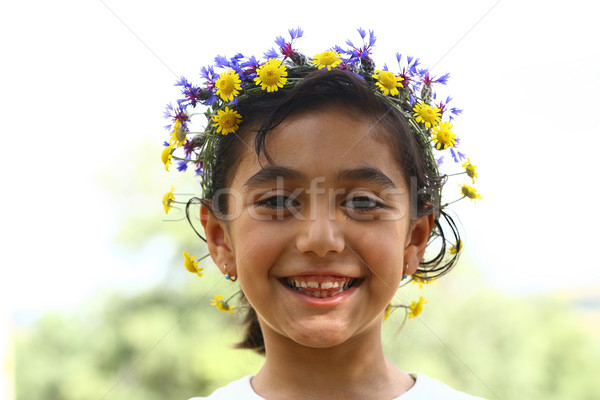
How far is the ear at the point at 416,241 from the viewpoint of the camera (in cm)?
224

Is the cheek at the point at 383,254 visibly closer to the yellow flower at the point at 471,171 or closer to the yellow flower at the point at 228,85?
the yellow flower at the point at 471,171

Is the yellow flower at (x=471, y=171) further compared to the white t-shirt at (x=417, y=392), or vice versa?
the yellow flower at (x=471, y=171)

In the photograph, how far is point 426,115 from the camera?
89.9 inches

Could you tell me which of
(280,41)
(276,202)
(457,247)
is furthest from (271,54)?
(457,247)

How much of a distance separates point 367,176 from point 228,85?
1.95ft

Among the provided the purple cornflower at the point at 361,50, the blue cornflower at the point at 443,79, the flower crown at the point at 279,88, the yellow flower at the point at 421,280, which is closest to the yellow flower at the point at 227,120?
the flower crown at the point at 279,88

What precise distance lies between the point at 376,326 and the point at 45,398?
6224 millimetres

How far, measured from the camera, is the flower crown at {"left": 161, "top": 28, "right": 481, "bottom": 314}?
2.16 meters

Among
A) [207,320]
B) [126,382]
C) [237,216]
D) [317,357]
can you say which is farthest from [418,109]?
[126,382]

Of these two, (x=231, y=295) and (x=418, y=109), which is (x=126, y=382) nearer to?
(x=231, y=295)

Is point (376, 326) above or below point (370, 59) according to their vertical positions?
below

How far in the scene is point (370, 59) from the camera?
226 centimetres

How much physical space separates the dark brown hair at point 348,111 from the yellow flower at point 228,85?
0.14 ft

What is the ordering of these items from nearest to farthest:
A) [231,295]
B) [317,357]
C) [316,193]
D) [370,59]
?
[316,193] → [317,357] → [370,59] → [231,295]
